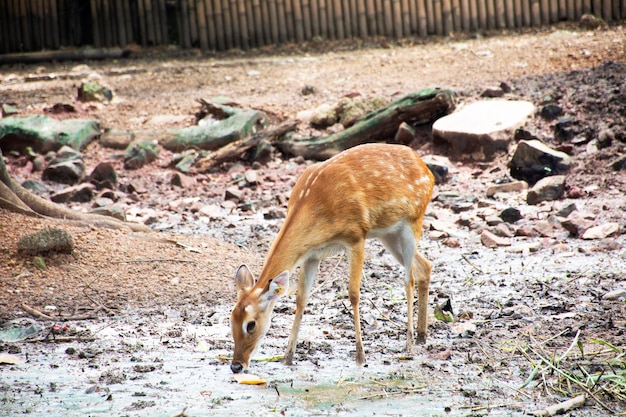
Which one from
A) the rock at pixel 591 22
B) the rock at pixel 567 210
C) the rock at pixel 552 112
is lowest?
the rock at pixel 567 210

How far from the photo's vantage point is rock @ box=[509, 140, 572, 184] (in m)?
9.78

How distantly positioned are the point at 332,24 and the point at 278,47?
1.18m

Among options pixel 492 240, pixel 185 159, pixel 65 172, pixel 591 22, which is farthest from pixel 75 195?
pixel 591 22

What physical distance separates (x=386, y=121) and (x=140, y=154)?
3544 millimetres

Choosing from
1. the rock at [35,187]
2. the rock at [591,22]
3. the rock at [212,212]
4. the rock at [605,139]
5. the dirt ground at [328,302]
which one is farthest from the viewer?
the rock at [591,22]

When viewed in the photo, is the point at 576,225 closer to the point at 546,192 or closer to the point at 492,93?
the point at 546,192

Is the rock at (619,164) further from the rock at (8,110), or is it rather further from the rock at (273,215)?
the rock at (8,110)

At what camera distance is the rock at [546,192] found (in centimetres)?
912

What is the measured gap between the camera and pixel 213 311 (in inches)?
259

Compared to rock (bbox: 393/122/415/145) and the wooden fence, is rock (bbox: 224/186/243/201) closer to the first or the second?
rock (bbox: 393/122/415/145)

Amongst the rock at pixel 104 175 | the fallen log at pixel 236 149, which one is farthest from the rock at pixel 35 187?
the fallen log at pixel 236 149

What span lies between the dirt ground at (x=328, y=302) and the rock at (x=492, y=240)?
0.11 meters

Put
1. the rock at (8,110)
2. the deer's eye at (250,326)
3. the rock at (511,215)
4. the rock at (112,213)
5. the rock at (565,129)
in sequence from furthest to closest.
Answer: the rock at (8,110) → the rock at (565,129) → the rock at (511,215) → the rock at (112,213) → the deer's eye at (250,326)

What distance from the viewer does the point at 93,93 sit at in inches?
530
